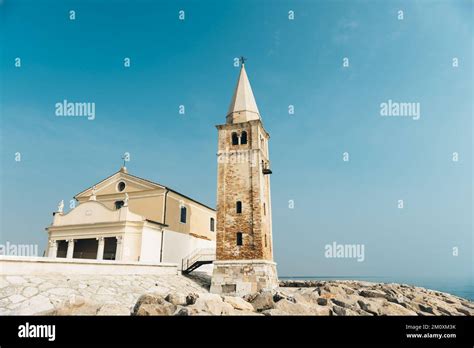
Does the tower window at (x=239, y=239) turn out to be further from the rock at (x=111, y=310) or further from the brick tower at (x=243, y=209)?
the rock at (x=111, y=310)

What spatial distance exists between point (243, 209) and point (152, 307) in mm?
16692

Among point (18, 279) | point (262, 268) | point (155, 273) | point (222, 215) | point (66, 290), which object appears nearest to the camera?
point (18, 279)

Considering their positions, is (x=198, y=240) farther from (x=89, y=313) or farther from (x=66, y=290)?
(x=89, y=313)

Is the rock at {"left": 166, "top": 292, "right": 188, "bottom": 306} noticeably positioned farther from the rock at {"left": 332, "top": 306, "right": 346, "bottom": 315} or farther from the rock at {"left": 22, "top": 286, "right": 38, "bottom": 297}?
the rock at {"left": 22, "top": 286, "right": 38, "bottom": 297}

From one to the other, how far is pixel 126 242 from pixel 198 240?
929 centimetres

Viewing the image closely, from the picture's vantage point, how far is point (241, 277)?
76.8 feet

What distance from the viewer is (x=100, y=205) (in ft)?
84.7

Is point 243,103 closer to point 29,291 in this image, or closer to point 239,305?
point 239,305

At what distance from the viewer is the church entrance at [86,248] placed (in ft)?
89.1

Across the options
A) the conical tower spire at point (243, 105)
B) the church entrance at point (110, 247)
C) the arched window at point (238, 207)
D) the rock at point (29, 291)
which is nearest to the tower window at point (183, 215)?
the church entrance at point (110, 247)

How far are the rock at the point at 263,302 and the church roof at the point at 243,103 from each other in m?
19.4

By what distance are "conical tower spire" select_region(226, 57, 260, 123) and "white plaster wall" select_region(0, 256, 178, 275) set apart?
14526mm

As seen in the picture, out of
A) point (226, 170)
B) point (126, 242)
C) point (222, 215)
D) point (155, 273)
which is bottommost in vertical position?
point (155, 273)
